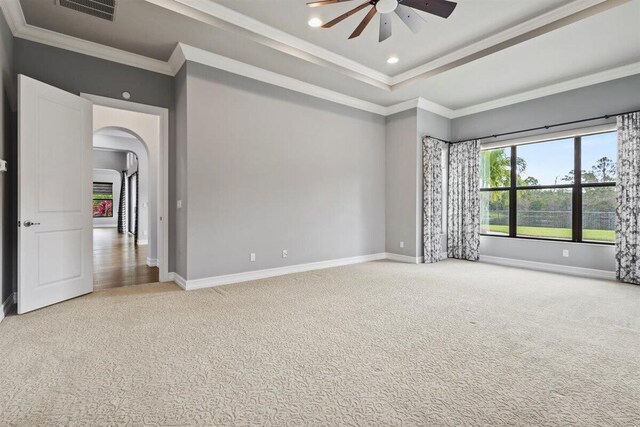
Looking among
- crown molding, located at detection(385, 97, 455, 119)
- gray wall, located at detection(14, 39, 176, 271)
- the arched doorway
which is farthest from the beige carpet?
crown molding, located at detection(385, 97, 455, 119)

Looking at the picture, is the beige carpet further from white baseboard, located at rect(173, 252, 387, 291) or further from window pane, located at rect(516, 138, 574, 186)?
window pane, located at rect(516, 138, 574, 186)

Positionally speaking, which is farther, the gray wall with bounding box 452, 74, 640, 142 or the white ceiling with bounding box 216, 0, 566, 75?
the gray wall with bounding box 452, 74, 640, 142

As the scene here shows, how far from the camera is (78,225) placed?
11.7 ft

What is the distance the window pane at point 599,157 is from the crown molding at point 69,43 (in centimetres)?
641

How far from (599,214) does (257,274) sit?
211 inches

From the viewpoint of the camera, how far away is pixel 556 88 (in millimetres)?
5008

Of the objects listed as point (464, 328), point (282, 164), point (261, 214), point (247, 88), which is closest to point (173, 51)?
point (247, 88)

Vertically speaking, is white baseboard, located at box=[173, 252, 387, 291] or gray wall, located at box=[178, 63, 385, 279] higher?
gray wall, located at box=[178, 63, 385, 279]

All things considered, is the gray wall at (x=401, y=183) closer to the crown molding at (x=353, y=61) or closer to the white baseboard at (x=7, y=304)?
the crown molding at (x=353, y=61)

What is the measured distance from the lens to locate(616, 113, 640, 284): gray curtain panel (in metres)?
4.26

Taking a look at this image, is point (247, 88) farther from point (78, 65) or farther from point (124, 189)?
point (124, 189)

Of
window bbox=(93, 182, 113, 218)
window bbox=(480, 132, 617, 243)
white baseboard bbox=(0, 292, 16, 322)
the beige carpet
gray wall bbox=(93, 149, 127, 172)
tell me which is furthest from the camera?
window bbox=(93, 182, 113, 218)

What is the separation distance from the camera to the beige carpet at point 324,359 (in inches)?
63.3

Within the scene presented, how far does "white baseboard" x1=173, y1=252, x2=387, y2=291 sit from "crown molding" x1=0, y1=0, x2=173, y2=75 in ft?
9.32
